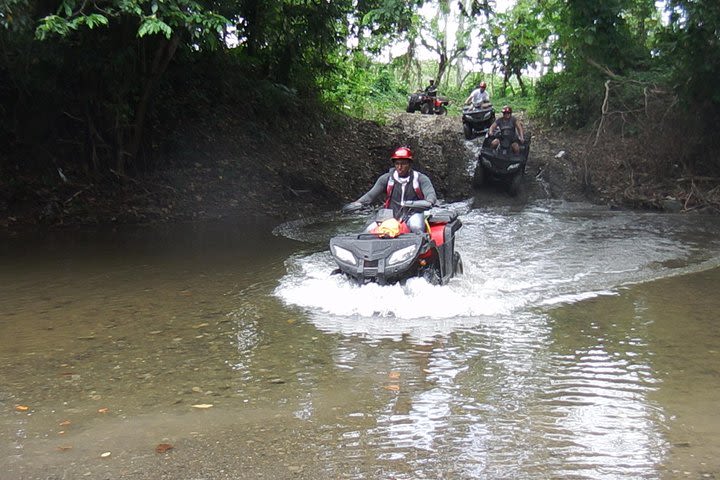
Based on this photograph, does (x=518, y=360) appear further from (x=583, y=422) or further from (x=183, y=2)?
(x=183, y=2)

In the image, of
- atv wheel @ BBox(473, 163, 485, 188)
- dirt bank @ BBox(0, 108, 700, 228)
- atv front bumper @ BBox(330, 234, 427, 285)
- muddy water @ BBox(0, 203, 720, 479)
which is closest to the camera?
muddy water @ BBox(0, 203, 720, 479)

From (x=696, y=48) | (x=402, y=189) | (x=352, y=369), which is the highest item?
(x=696, y=48)

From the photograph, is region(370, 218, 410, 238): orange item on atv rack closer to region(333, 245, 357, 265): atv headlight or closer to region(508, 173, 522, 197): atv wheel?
region(333, 245, 357, 265): atv headlight

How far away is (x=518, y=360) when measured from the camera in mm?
5750

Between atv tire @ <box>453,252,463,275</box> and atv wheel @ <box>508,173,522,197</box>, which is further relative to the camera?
atv wheel @ <box>508,173,522,197</box>

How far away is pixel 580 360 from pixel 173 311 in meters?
4.03

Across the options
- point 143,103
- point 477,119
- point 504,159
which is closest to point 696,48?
point 504,159

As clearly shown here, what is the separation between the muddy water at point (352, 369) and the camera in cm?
403

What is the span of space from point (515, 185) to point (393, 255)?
9778mm

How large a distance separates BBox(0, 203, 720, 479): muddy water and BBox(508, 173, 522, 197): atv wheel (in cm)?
610

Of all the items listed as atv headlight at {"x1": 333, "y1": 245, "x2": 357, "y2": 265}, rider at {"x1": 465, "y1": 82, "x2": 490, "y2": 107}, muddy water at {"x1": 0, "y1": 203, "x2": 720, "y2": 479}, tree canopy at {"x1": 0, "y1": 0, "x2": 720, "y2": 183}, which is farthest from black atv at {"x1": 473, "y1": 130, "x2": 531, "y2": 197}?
atv headlight at {"x1": 333, "y1": 245, "x2": 357, "y2": 265}

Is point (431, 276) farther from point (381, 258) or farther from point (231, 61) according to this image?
point (231, 61)

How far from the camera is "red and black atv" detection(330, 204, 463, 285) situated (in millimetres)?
7246

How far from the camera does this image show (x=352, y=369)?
5.59 meters
